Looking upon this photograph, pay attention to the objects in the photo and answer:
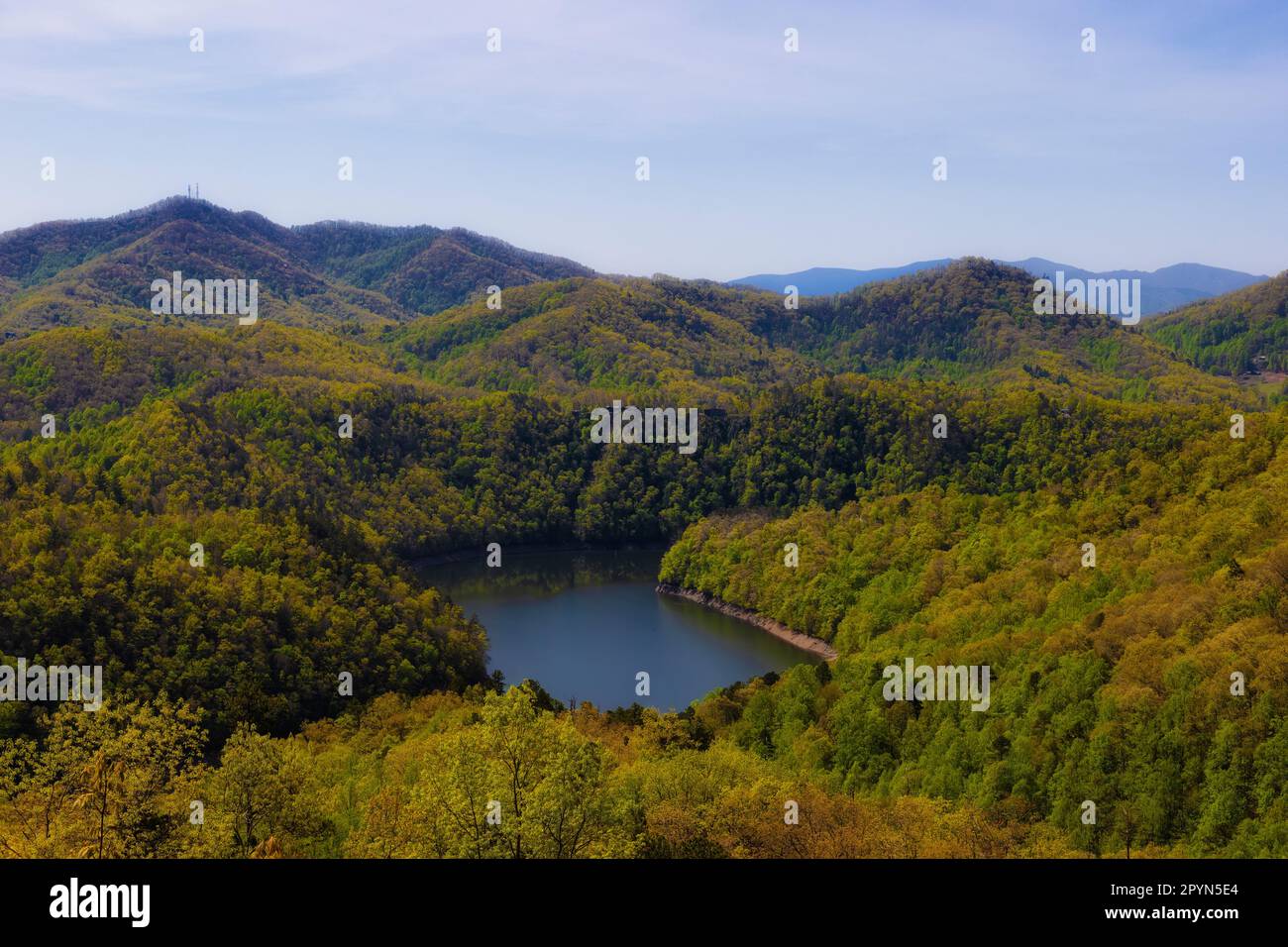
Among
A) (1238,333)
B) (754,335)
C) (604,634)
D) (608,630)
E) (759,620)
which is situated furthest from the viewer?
(754,335)

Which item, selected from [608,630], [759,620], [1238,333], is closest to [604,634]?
[608,630]

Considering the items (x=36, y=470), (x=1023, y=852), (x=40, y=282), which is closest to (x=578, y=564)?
(x=36, y=470)

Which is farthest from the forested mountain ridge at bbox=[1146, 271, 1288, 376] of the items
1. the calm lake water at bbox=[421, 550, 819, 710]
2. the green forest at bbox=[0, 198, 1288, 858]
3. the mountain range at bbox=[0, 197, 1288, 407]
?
the calm lake water at bbox=[421, 550, 819, 710]

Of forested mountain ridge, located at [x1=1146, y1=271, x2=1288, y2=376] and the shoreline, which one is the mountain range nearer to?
forested mountain ridge, located at [x1=1146, y1=271, x2=1288, y2=376]

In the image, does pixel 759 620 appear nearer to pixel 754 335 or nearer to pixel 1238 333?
pixel 754 335

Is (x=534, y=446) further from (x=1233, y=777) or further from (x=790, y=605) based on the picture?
(x=1233, y=777)

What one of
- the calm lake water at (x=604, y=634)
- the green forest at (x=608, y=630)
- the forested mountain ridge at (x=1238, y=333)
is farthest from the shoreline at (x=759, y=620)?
the forested mountain ridge at (x=1238, y=333)

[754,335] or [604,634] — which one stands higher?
[754,335]
